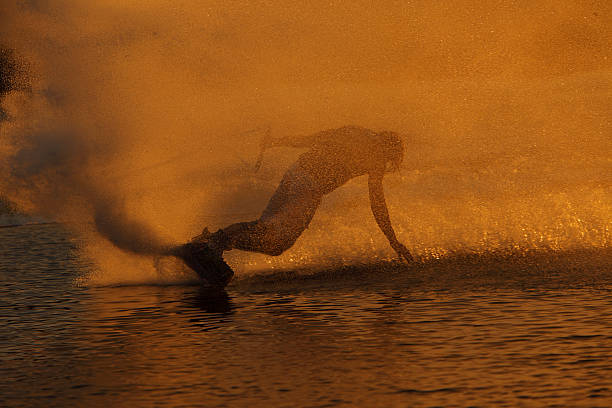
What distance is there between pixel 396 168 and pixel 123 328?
4.28 meters

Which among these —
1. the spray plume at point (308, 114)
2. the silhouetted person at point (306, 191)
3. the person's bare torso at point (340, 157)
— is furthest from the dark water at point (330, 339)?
the spray plume at point (308, 114)


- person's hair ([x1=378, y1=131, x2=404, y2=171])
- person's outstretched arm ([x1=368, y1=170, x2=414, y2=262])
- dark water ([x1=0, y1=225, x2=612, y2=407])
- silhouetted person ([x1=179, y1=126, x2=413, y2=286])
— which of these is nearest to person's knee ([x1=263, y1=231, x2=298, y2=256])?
silhouetted person ([x1=179, y1=126, x2=413, y2=286])

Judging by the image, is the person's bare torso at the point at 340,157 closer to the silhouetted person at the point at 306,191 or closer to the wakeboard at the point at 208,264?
the silhouetted person at the point at 306,191

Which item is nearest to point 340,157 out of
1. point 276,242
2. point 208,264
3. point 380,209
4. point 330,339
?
point 380,209

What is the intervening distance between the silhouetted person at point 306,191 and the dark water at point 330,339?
0.51 metres

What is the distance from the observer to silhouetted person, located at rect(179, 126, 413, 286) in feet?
44.8

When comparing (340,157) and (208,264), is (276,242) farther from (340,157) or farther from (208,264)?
(340,157)

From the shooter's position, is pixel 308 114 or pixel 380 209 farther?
pixel 308 114

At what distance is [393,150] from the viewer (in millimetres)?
14117

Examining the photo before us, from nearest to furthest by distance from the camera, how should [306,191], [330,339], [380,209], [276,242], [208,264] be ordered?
[330,339]
[208,264]
[276,242]
[306,191]
[380,209]

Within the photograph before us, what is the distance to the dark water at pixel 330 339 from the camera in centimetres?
837

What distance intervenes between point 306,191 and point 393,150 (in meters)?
1.16

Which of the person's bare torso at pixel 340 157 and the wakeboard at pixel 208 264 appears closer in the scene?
the wakeboard at pixel 208 264

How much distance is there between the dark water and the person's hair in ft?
4.53
